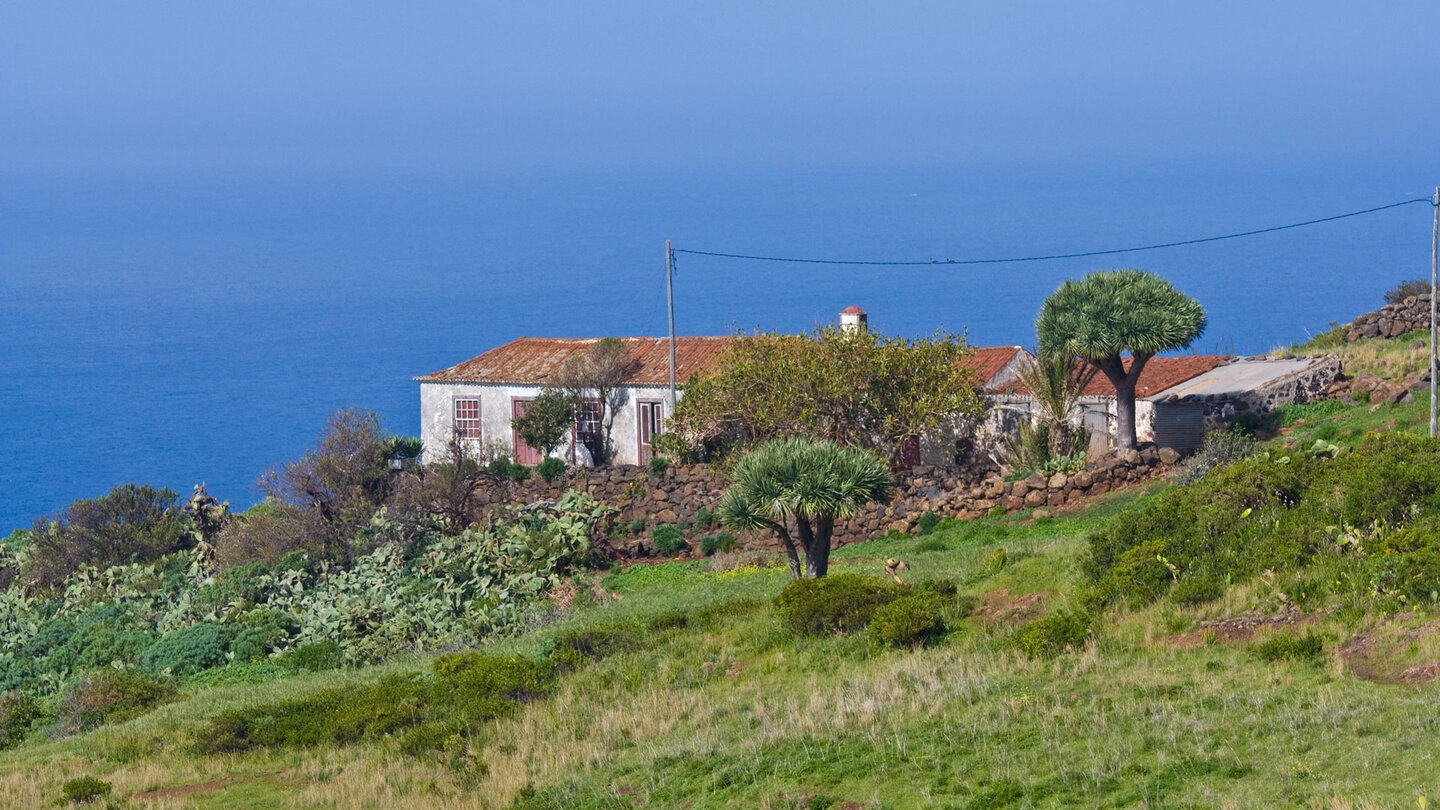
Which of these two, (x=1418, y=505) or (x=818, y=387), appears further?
(x=818, y=387)

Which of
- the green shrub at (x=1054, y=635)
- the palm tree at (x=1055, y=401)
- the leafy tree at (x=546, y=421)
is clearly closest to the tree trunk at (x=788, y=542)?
the green shrub at (x=1054, y=635)

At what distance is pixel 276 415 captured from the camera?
116375 millimetres

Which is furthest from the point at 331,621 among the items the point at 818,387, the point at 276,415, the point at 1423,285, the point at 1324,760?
the point at 276,415

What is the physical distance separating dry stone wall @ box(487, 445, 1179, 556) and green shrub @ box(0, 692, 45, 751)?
535 inches

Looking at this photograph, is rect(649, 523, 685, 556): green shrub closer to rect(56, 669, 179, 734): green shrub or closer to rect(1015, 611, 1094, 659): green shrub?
rect(56, 669, 179, 734): green shrub

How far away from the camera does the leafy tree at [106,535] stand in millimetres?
39406

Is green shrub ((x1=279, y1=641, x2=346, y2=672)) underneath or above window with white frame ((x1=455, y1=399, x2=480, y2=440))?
underneath

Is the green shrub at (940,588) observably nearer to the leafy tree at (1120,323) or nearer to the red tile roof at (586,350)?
the leafy tree at (1120,323)

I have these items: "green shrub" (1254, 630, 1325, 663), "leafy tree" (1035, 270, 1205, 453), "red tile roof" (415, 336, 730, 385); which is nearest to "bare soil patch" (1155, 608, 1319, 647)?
"green shrub" (1254, 630, 1325, 663)

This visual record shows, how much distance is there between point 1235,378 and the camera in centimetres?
3869

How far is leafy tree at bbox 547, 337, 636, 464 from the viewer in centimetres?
4244

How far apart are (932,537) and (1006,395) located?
7579 mm

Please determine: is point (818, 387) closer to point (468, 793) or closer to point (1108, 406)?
point (1108, 406)

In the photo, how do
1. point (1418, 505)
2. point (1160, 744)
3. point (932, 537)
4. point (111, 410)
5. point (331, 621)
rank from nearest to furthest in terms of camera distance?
point (1160, 744) < point (1418, 505) < point (331, 621) < point (932, 537) < point (111, 410)
